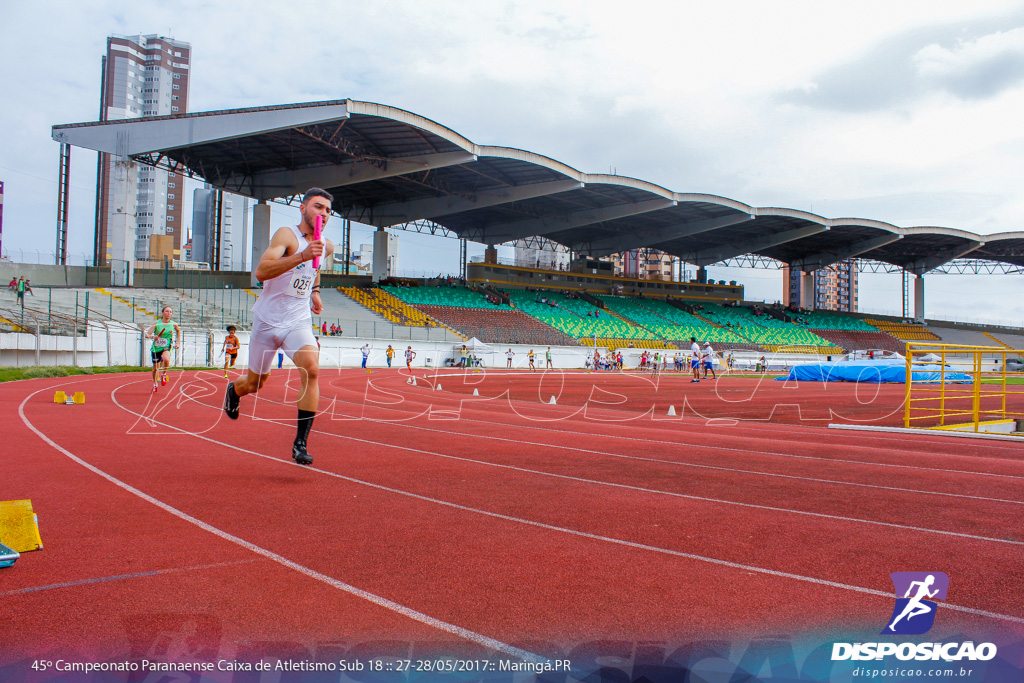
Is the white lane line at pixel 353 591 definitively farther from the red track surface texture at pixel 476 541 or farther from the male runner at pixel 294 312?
the male runner at pixel 294 312

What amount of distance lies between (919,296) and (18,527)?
82267 mm

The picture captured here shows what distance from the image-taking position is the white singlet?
17.7 ft

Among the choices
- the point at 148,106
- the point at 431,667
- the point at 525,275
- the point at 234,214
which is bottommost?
the point at 431,667

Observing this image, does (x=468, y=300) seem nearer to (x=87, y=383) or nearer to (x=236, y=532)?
(x=87, y=383)

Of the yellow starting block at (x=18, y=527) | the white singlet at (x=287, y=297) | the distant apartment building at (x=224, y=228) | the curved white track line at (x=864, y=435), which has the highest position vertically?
the distant apartment building at (x=224, y=228)

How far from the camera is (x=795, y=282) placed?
139 m

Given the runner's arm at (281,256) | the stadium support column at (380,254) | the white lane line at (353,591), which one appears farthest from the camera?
the stadium support column at (380,254)

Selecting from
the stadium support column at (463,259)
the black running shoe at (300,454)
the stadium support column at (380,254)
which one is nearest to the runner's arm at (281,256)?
the black running shoe at (300,454)

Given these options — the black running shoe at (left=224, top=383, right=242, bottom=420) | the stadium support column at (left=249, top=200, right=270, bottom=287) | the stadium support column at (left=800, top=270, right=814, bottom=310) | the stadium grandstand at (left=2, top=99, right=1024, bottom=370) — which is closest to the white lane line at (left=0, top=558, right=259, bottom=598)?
the black running shoe at (left=224, top=383, right=242, bottom=420)

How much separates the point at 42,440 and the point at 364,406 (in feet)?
21.7

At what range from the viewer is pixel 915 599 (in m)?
2.89

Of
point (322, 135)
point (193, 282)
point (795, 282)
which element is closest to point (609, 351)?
point (322, 135)

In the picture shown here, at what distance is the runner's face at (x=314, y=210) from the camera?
538cm

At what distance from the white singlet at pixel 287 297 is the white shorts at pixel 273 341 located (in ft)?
0.15
